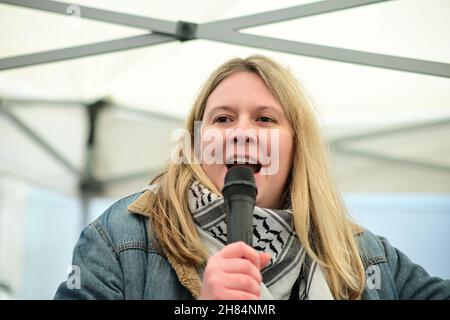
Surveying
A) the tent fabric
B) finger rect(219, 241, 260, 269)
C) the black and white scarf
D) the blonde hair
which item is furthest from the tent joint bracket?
finger rect(219, 241, 260, 269)

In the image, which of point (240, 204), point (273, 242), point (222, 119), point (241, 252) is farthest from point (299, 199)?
point (241, 252)

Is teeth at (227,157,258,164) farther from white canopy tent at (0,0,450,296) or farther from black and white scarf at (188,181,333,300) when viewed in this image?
white canopy tent at (0,0,450,296)

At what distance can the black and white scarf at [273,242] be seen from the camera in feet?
4.03

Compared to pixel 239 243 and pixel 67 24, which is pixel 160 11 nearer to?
pixel 67 24

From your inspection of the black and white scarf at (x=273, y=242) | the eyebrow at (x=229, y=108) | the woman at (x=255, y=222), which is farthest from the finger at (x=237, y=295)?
the eyebrow at (x=229, y=108)

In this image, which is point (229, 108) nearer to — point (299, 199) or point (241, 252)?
point (299, 199)

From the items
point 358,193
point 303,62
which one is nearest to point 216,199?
point 303,62

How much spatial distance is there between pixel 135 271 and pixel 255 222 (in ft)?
0.87

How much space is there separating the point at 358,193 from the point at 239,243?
85.4 inches

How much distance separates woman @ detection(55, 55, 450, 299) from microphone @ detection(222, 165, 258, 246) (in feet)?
0.28

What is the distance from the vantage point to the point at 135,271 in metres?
1.17

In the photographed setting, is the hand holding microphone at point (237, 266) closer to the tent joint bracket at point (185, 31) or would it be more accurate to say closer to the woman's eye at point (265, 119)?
the woman's eye at point (265, 119)
